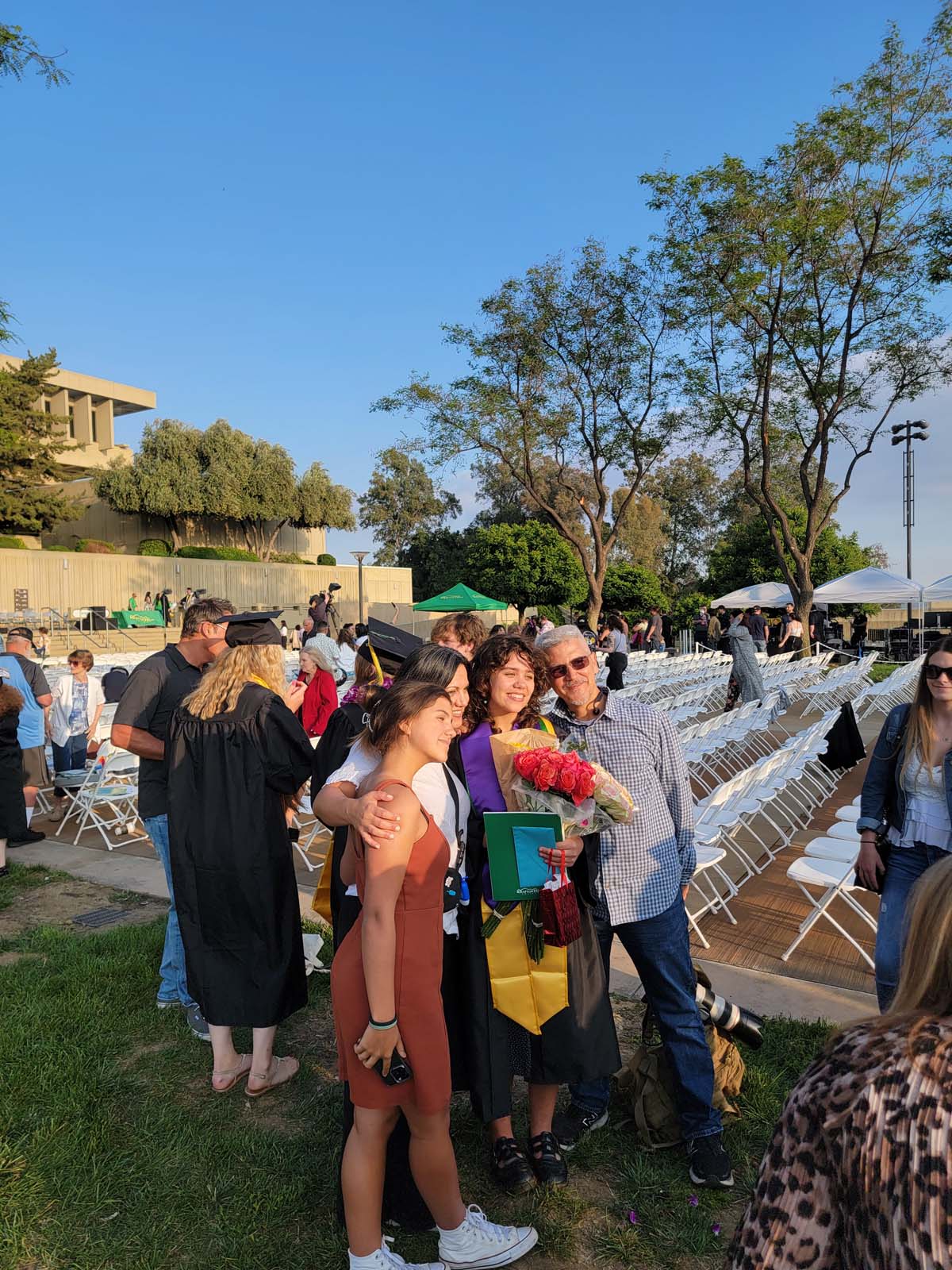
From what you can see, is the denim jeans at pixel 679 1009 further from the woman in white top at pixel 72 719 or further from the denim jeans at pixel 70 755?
the denim jeans at pixel 70 755

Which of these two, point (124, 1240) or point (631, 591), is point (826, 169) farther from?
point (124, 1240)

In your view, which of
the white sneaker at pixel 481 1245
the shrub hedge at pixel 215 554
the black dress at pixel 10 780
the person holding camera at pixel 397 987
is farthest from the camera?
the shrub hedge at pixel 215 554

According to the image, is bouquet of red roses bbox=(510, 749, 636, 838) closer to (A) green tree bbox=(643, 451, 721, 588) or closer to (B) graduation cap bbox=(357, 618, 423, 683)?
(B) graduation cap bbox=(357, 618, 423, 683)

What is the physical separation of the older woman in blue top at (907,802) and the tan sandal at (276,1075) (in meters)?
2.33

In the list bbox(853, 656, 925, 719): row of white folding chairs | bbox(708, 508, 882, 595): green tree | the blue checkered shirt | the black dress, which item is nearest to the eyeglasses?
the blue checkered shirt

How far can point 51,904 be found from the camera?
18.2ft

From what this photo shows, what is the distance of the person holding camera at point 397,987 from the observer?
199 cm

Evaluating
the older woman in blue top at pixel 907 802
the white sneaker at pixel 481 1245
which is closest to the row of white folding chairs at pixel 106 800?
the white sneaker at pixel 481 1245

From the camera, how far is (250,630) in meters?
3.34

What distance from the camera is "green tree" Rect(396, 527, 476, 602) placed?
47125 mm

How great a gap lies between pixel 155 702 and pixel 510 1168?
2460 mm

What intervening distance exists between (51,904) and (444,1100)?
14.6 feet

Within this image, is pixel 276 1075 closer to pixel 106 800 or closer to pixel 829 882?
pixel 829 882

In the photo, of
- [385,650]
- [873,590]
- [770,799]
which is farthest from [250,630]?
[873,590]
